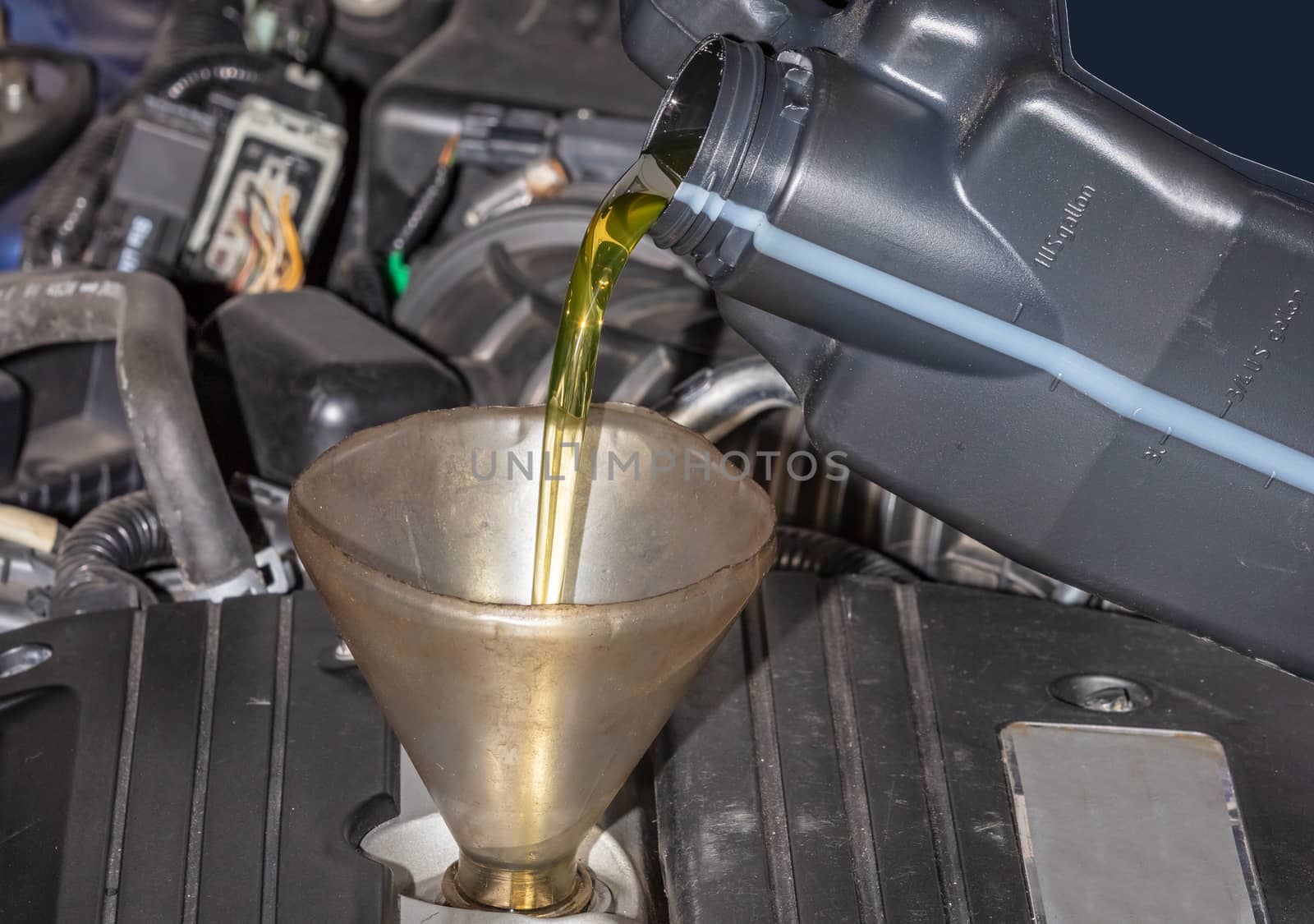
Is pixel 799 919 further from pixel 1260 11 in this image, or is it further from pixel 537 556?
pixel 1260 11

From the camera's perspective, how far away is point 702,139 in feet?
1.77

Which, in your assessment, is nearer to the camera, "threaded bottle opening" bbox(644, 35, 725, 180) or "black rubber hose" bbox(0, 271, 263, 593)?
"threaded bottle opening" bbox(644, 35, 725, 180)

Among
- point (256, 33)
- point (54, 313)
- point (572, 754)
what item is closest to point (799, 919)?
point (572, 754)

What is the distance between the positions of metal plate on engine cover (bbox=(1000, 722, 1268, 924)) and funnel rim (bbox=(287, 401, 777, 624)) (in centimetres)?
21

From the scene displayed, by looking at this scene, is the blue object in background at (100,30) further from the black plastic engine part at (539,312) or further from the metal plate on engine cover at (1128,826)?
the metal plate on engine cover at (1128,826)

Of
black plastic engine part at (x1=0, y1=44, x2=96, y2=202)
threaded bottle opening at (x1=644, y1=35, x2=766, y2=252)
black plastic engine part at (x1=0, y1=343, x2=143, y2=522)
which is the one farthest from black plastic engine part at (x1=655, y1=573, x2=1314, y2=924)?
black plastic engine part at (x1=0, y1=44, x2=96, y2=202)

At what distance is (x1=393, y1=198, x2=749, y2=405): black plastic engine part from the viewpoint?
1050 mm

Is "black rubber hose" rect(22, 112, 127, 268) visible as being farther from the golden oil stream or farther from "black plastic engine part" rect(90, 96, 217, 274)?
the golden oil stream

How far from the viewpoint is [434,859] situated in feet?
2.19

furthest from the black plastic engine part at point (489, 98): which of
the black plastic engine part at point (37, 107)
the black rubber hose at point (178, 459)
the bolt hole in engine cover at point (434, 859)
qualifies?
the bolt hole in engine cover at point (434, 859)

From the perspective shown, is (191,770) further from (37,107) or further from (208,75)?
(37,107)

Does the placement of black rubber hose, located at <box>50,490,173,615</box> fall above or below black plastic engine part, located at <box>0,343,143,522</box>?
above

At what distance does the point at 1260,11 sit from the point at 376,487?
0.41 metres

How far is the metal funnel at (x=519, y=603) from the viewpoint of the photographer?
0.51m
